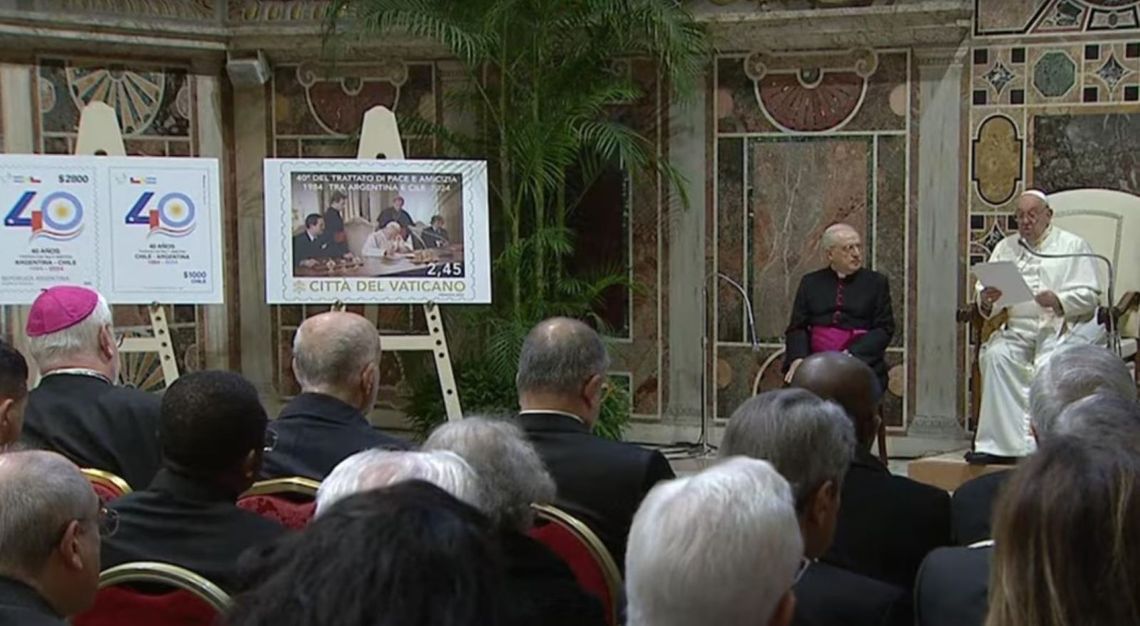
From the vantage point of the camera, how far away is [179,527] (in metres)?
2.13

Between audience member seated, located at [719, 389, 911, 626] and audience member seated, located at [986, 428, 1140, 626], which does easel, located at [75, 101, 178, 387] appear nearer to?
audience member seated, located at [719, 389, 911, 626]

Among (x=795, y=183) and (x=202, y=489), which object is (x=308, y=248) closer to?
A: (x=795, y=183)

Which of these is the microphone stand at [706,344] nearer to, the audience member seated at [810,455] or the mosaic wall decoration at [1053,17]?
the mosaic wall decoration at [1053,17]

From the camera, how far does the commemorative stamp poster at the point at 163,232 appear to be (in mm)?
5824

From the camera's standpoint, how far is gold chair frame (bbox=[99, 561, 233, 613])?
186 centimetres

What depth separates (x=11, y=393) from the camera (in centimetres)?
289

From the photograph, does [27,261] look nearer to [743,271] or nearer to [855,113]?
[743,271]

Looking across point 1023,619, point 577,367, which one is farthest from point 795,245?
point 1023,619

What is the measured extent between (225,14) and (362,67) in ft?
2.78

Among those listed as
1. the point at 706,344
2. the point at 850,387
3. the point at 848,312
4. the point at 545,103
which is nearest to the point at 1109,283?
the point at 848,312

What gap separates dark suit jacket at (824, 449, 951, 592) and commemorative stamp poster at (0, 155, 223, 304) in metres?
4.23

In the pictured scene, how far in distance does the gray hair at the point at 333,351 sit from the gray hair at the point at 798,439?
4.15 feet

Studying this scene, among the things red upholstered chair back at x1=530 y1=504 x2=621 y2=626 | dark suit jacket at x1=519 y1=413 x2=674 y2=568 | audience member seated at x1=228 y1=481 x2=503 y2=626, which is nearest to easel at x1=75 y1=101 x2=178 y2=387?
dark suit jacket at x1=519 y1=413 x2=674 y2=568

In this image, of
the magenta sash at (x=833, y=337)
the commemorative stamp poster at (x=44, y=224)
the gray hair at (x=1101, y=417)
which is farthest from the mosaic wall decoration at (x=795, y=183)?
the gray hair at (x=1101, y=417)
